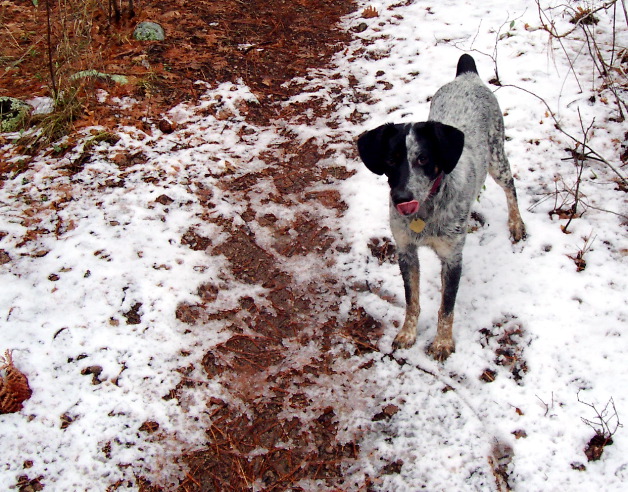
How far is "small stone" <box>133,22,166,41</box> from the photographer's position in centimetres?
686

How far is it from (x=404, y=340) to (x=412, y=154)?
151 cm

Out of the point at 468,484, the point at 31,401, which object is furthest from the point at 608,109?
the point at 31,401

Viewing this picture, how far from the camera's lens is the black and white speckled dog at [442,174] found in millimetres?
3006

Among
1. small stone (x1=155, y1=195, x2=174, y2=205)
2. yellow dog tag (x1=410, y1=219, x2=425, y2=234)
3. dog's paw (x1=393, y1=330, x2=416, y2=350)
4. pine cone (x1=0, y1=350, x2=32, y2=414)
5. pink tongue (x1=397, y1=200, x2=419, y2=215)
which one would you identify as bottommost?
dog's paw (x1=393, y1=330, x2=416, y2=350)

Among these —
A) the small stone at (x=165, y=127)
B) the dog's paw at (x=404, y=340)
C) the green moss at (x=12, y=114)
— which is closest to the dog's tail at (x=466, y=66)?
the dog's paw at (x=404, y=340)

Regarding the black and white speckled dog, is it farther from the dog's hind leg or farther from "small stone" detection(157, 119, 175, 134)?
"small stone" detection(157, 119, 175, 134)

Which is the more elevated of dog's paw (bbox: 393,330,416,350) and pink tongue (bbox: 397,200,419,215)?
pink tongue (bbox: 397,200,419,215)

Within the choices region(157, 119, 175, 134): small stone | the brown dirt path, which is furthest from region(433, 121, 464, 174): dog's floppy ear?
region(157, 119, 175, 134): small stone

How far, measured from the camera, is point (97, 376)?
344 centimetres

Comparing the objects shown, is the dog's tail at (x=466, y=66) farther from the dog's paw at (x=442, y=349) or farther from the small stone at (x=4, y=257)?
the small stone at (x=4, y=257)

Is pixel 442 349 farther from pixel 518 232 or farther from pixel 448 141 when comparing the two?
pixel 448 141

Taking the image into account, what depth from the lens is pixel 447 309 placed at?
359 cm

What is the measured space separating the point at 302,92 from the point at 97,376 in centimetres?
454

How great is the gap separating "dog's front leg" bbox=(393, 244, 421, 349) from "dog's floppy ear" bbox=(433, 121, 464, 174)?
798 mm
